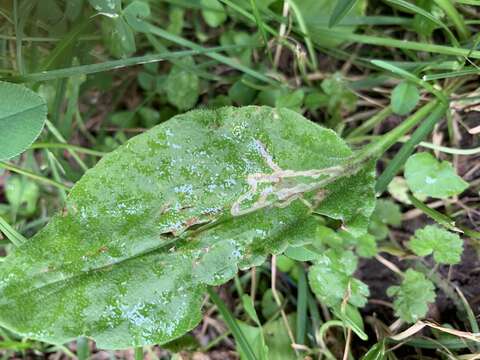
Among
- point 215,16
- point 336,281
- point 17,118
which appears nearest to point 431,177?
point 336,281

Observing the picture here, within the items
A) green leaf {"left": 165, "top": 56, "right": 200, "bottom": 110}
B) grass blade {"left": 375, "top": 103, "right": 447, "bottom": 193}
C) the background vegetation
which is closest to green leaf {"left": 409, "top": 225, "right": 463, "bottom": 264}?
the background vegetation

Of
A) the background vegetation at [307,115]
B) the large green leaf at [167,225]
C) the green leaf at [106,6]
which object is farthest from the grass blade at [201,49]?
the large green leaf at [167,225]

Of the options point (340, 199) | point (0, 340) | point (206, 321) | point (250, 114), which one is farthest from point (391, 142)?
point (0, 340)

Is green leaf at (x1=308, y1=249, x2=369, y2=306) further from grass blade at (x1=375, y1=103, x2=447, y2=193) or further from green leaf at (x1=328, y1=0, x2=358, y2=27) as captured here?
green leaf at (x1=328, y1=0, x2=358, y2=27)

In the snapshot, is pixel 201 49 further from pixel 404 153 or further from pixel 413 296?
pixel 413 296

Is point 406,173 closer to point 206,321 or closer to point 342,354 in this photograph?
point 342,354
